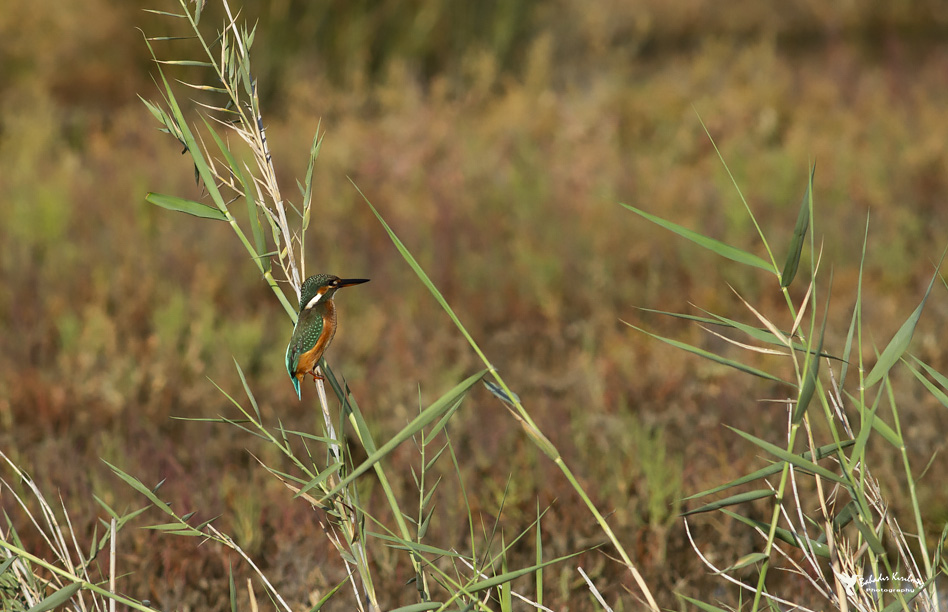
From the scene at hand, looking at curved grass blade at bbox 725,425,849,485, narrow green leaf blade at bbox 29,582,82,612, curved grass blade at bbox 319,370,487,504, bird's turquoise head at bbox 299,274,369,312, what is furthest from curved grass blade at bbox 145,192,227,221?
curved grass blade at bbox 725,425,849,485

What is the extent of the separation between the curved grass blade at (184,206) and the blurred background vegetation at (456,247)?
593 millimetres

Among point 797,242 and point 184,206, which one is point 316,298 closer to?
point 184,206

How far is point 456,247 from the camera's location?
18.5 ft

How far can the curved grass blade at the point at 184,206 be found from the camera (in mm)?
1229

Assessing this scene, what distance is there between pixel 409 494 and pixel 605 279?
231 centimetres

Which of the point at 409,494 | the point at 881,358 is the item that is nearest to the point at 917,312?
the point at 881,358

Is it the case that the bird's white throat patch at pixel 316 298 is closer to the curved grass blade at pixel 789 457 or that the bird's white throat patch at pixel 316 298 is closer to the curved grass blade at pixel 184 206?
the curved grass blade at pixel 184 206

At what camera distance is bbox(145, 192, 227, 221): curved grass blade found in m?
1.23

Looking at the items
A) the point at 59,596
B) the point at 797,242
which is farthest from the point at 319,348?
the point at 797,242

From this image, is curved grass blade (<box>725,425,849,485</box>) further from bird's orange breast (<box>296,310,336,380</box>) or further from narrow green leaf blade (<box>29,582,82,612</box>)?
narrow green leaf blade (<box>29,582,82,612</box>)

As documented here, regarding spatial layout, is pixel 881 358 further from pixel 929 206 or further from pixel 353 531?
pixel 929 206

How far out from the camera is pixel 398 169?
692 centimetres

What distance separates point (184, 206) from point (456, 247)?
439cm

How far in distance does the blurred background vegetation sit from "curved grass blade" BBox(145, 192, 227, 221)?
59 centimetres
